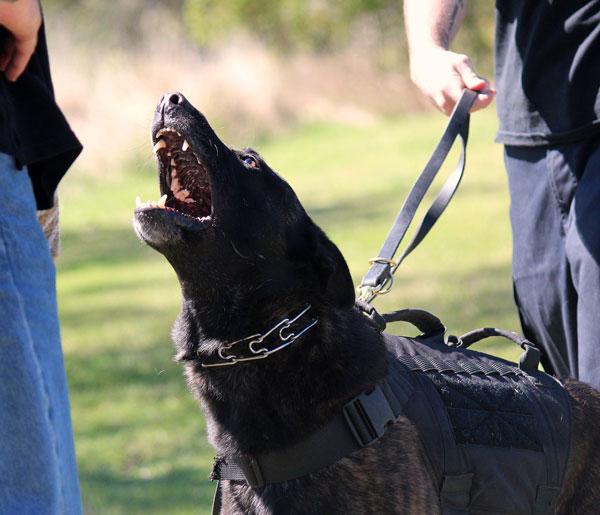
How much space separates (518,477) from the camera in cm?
311

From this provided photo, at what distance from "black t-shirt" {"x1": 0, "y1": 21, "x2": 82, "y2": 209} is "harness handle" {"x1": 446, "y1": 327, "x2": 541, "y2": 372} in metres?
1.27

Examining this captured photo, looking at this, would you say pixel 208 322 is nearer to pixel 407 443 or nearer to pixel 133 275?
pixel 407 443

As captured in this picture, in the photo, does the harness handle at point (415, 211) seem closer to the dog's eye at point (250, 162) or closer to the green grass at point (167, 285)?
the dog's eye at point (250, 162)

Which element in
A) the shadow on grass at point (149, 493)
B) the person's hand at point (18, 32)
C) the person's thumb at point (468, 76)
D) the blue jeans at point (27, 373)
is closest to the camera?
the blue jeans at point (27, 373)

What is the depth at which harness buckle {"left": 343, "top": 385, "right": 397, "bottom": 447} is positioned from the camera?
9.69 ft

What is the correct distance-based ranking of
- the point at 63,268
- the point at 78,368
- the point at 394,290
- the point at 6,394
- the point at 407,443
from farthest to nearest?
the point at 63,268 → the point at 394,290 → the point at 78,368 → the point at 407,443 → the point at 6,394

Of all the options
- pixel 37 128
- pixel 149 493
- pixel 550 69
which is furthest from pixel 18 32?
pixel 149 493

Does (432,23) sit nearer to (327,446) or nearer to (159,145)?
(159,145)

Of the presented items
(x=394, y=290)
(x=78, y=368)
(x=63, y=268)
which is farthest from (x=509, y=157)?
(x=63, y=268)

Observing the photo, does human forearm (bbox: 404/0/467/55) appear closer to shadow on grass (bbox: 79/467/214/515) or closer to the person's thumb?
the person's thumb

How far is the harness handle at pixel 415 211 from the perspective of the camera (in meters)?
3.44

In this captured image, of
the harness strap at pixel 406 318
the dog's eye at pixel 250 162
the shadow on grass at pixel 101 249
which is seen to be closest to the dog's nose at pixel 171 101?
the dog's eye at pixel 250 162

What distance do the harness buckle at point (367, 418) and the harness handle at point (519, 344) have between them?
1.78ft

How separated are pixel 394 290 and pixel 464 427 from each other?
23.0 ft
